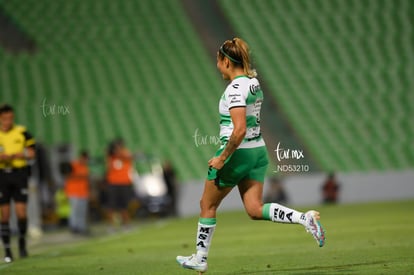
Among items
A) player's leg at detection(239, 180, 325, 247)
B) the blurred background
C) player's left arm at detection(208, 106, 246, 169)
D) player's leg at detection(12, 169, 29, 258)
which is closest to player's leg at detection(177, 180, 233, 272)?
player's leg at detection(239, 180, 325, 247)

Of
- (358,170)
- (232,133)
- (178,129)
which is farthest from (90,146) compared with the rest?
(232,133)

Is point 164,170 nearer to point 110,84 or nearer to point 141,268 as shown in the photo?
point 110,84

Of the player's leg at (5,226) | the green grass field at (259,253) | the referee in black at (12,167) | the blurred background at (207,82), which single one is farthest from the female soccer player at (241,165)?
the blurred background at (207,82)

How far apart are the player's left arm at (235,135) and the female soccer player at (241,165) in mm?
30

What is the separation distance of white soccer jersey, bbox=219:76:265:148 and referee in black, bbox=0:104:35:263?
4953 millimetres

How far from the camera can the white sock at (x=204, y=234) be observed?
761cm

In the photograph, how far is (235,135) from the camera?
722cm

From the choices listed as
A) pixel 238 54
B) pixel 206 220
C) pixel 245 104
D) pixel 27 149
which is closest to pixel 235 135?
pixel 245 104

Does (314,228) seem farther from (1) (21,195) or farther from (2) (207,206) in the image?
(1) (21,195)

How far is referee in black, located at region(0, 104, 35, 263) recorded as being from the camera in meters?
11.8

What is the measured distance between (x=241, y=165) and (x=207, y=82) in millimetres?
24862

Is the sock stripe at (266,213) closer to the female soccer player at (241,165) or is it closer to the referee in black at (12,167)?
the female soccer player at (241,165)

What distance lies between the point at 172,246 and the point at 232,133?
239 inches

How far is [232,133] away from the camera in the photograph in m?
7.26
